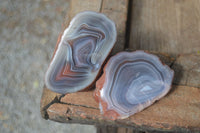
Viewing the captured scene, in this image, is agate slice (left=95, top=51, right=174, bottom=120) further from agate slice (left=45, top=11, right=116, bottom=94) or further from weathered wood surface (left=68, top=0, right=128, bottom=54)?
weathered wood surface (left=68, top=0, right=128, bottom=54)

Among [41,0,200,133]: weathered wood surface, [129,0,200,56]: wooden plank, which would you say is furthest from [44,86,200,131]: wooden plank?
[129,0,200,56]: wooden plank

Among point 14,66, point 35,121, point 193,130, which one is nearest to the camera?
point 193,130

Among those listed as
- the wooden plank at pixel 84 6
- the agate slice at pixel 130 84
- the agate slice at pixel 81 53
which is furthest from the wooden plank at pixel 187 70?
the wooden plank at pixel 84 6

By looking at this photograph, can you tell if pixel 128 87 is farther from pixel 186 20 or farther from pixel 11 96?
pixel 11 96

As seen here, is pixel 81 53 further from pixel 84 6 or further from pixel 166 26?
pixel 166 26

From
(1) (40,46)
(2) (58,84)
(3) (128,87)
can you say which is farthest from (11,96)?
(3) (128,87)

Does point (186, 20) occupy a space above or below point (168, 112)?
above

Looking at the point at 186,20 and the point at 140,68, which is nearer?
the point at 140,68

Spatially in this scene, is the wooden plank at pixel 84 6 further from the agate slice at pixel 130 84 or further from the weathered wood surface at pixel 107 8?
the agate slice at pixel 130 84
